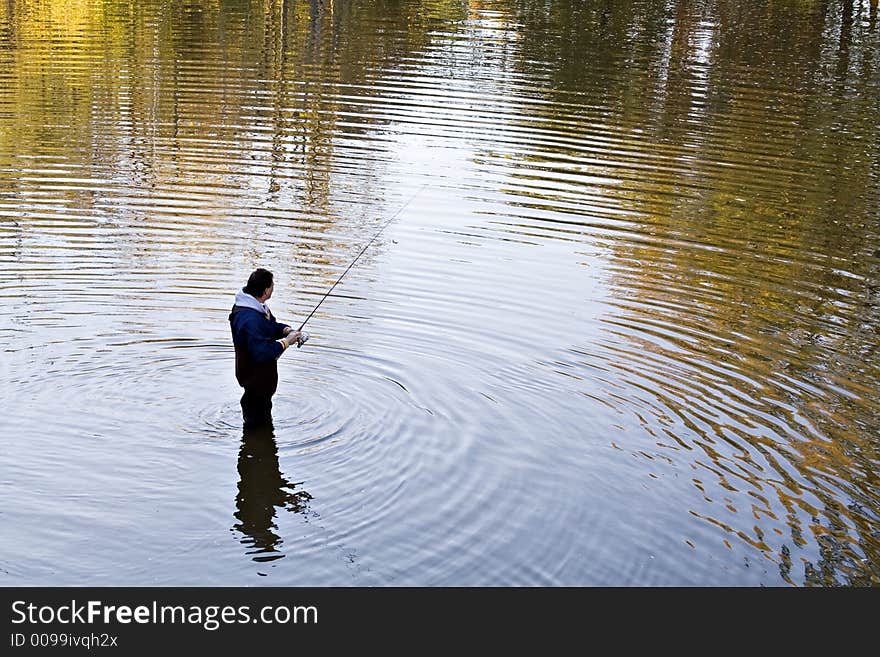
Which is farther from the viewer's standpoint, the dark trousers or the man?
the dark trousers

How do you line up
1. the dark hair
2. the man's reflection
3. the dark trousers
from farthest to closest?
the dark trousers
the dark hair
the man's reflection

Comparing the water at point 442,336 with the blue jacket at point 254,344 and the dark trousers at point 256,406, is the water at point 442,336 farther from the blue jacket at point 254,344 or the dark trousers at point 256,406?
the blue jacket at point 254,344

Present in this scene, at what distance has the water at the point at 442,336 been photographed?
29.5ft

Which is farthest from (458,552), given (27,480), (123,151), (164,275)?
(123,151)

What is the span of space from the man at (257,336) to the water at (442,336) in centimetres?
65

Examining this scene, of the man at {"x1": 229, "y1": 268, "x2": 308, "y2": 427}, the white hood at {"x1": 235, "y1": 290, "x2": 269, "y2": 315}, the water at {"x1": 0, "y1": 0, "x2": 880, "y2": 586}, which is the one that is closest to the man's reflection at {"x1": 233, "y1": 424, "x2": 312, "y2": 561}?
the water at {"x1": 0, "y1": 0, "x2": 880, "y2": 586}

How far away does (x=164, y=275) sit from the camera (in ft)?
48.5

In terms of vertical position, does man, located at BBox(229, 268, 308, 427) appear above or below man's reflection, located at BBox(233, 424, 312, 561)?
above

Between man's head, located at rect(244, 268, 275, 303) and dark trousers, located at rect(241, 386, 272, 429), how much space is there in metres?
0.87

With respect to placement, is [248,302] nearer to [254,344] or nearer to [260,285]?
[260,285]

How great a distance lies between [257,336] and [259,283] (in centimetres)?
45

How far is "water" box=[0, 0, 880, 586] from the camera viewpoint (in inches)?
354

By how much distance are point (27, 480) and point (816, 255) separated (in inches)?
469

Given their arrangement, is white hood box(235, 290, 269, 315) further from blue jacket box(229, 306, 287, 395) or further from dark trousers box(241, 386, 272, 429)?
dark trousers box(241, 386, 272, 429)
